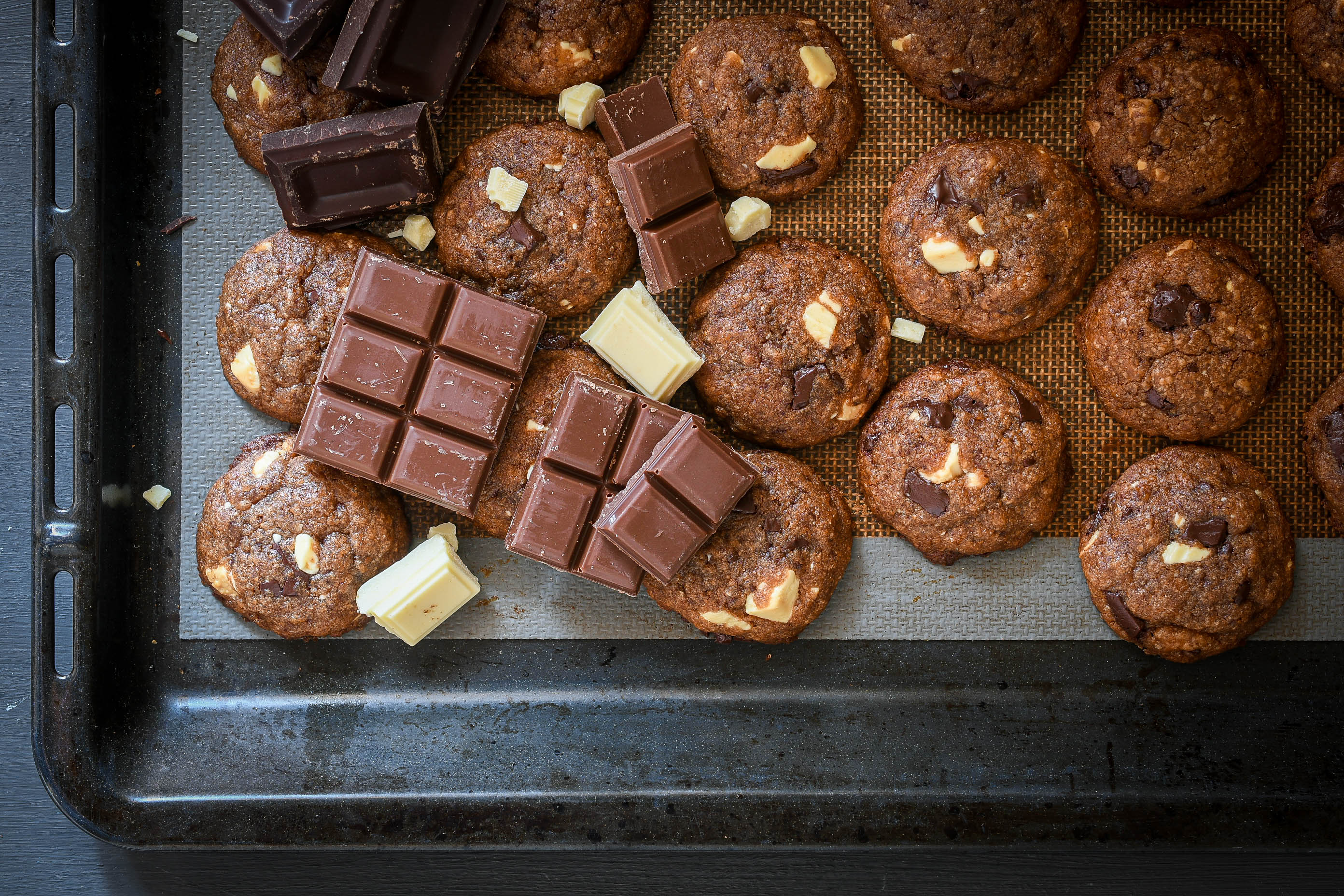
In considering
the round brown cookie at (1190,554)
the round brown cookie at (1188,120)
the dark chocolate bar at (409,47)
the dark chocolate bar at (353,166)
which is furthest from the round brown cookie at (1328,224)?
A: the dark chocolate bar at (353,166)

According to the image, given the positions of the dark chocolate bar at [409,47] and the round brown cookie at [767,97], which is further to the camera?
the round brown cookie at [767,97]

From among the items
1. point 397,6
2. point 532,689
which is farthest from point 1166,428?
point 397,6

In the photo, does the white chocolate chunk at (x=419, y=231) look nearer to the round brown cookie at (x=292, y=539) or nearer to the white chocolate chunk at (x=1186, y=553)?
the round brown cookie at (x=292, y=539)

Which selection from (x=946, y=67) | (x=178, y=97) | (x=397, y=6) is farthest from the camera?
(x=178, y=97)

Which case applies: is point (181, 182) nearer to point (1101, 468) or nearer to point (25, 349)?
point (25, 349)

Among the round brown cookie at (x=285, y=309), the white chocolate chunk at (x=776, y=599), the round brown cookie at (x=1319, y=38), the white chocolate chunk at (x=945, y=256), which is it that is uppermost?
the round brown cookie at (x=1319, y=38)
